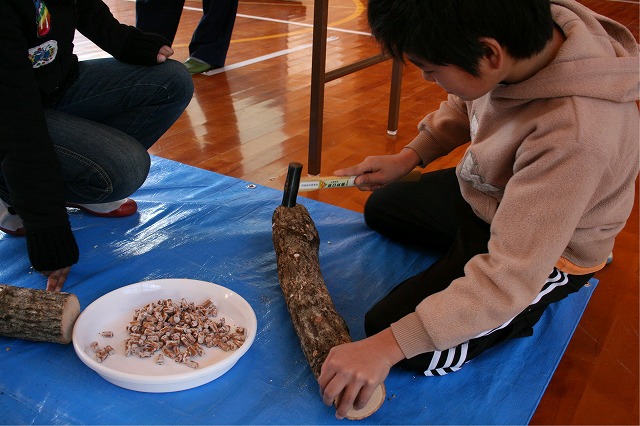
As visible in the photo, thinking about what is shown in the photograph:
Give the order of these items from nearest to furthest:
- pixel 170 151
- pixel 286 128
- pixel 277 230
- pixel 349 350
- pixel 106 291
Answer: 1. pixel 349 350
2. pixel 106 291
3. pixel 277 230
4. pixel 170 151
5. pixel 286 128

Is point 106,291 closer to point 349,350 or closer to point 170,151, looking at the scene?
point 349,350

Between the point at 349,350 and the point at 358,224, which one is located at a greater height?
the point at 349,350

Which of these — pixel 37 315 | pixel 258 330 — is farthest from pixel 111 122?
pixel 258 330

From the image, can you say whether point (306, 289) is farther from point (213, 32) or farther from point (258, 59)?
point (258, 59)

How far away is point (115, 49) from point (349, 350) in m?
1.18

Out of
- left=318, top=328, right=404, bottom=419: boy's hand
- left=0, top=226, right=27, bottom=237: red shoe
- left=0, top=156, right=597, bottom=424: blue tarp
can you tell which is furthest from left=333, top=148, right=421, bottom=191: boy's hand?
left=0, top=226, right=27, bottom=237: red shoe

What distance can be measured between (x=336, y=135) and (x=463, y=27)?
1.62 m

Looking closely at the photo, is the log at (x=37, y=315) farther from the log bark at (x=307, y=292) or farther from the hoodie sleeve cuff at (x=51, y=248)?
the log bark at (x=307, y=292)

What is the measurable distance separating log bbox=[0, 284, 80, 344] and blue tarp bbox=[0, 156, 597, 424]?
1.6 inches

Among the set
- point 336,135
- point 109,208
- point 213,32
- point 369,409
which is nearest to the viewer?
point 369,409

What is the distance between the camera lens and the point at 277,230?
1.52m

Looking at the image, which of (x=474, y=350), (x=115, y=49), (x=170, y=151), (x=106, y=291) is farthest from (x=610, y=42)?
(x=170, y=151)

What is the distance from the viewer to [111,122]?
1.73m

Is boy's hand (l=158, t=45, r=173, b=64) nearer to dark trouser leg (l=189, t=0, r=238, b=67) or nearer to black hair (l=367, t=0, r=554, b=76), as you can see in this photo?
black hair (l=367, t=0, r=554, b=76)
